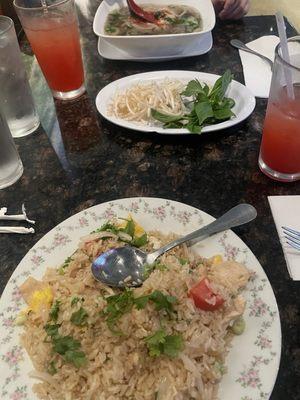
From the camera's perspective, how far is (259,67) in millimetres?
1998

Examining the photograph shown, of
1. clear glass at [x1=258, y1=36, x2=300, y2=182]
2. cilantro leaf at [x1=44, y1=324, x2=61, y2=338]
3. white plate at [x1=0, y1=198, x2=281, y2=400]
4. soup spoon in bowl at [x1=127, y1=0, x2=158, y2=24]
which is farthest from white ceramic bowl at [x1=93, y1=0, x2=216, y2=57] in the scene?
cilantro leaf at [x1=44, y1=324, x2=61, y2=338]

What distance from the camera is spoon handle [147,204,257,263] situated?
3.88 feet

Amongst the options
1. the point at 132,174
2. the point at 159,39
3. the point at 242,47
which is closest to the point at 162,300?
the point at 132,174

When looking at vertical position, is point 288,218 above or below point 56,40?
below

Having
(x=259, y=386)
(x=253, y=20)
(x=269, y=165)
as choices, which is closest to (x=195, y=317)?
(x=259, y=386)

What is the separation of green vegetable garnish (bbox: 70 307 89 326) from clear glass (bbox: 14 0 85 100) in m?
1.24

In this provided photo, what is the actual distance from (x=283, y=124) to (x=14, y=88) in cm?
113

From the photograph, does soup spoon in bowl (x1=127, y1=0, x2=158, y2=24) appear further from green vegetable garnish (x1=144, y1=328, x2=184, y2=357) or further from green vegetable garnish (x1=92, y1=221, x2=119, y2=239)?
green vegetable garnish (x1=144, y1=328, x2=184, y2=357)

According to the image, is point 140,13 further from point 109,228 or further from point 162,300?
point 162,300

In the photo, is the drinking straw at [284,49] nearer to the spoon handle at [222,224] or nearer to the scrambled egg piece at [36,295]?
the spoon handle at [222,224]

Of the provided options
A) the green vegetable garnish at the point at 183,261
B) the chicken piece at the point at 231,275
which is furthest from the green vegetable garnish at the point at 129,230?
the chicken piece at the point at 231,275

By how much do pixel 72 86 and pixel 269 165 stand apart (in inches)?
40.9

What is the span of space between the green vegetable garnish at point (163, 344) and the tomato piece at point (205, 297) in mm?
123

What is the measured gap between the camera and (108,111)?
174 cm
